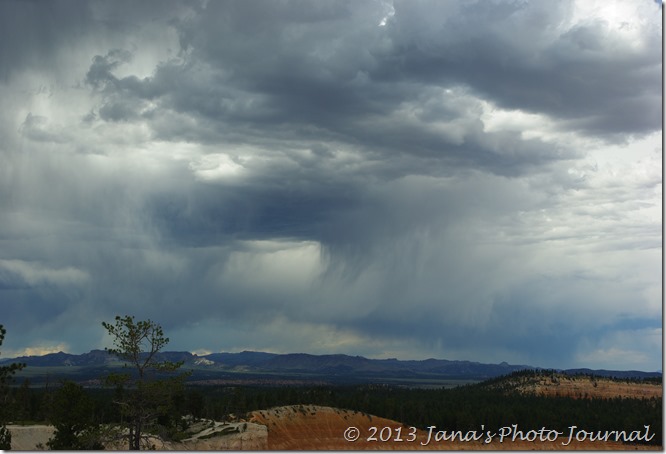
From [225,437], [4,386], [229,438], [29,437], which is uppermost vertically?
[4,386]

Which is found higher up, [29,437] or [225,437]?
[29,437]

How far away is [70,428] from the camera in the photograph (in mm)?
97500

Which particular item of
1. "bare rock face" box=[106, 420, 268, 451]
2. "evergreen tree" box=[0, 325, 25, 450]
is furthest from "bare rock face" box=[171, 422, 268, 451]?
"evergreen tree" box=[0, 325, 25, 450]

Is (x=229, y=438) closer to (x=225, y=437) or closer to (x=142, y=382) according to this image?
(x=225, y=437)

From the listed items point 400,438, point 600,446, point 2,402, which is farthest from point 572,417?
point 2,402

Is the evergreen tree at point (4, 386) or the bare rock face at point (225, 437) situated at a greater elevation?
the evergreen tree at point (4, 386)

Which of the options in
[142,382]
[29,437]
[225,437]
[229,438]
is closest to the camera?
[142,382]

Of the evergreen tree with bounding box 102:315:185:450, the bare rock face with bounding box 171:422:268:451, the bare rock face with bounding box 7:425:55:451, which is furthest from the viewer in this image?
the bare rock face with bounding box 171:422:268:451

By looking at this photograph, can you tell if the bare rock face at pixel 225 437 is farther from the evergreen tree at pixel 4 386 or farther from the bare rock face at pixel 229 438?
the evergreen tree at pixel 4 386

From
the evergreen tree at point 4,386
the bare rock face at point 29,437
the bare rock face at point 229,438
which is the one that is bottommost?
the bare rock face at point 229,438

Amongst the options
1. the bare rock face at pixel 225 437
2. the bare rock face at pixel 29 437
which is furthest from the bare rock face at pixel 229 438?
the bare rock face at pixel 29 437

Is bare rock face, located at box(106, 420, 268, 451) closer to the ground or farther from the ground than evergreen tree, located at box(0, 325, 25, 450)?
closer to the ground

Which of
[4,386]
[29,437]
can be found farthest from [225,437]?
[4,386]

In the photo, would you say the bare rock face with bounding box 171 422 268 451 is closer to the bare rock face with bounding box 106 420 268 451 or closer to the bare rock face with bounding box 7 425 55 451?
the bare rock face with bounding box 106 420 268 451
